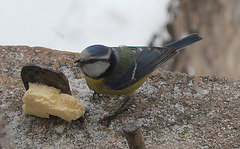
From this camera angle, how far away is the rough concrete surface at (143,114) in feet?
9.18

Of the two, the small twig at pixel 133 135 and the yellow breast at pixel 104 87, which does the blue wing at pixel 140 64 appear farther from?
the small twig at pixel 133 135

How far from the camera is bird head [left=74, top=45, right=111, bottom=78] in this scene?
2.77 metres

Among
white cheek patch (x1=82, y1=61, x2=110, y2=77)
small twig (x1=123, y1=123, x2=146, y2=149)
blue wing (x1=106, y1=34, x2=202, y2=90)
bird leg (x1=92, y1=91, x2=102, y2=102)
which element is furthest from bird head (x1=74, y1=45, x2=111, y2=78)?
small twig (x1=123, y1=123, x2=146, y2=149)

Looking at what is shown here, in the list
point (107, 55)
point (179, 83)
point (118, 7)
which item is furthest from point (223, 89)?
point (118, 7)

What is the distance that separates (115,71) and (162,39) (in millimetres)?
1667

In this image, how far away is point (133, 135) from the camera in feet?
6.86

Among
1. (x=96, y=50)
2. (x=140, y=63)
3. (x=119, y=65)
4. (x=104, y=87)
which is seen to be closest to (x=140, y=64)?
(x=140, y=63)

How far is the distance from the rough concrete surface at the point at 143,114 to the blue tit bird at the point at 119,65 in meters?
0.22

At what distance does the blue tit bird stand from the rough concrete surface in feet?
0.72

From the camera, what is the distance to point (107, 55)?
2896 mm

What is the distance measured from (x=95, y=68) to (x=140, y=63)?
1.43 ft

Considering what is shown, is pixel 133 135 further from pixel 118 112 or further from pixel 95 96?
pixel 95 96

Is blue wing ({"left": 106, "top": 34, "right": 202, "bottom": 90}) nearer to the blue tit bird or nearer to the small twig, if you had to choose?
the blue tit bird

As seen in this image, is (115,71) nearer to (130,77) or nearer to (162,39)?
(130,77)
